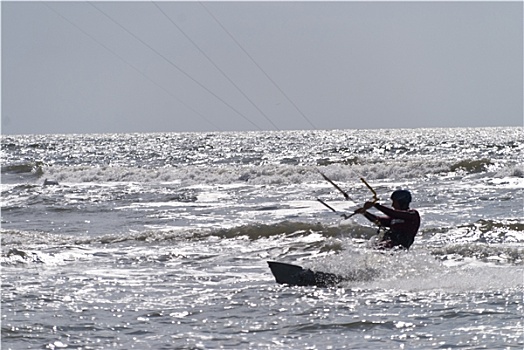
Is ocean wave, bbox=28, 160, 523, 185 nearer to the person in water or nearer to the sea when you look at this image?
the sea

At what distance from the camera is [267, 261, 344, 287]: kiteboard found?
1091 centimetres

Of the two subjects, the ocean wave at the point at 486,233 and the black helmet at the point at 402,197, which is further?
the ocean wave at the point at 486,233

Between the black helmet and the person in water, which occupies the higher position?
the black helmet

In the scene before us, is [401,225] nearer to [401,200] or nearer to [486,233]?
[401,200]

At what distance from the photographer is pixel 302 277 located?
10977 mm

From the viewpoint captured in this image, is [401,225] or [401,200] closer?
[401,225]

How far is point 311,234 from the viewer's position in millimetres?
17203

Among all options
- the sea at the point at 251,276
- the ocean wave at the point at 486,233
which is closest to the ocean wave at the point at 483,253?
the sea at the point at 251,276

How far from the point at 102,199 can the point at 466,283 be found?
2002 cm

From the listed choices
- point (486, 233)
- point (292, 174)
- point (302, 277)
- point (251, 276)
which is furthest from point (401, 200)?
point (292, 174)

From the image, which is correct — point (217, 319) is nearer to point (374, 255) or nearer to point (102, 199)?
point (374, 255)

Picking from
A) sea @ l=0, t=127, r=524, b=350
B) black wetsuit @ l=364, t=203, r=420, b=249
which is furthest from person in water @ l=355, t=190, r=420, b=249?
sea @ l=0, t=127, r=524, b=350

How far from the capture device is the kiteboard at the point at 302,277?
10.9 m

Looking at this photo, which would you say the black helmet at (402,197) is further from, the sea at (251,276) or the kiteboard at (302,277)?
the kiteboard at (302,277)
